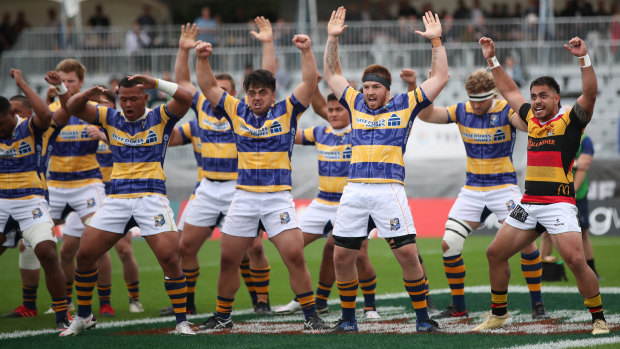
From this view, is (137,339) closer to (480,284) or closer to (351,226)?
(351,226)

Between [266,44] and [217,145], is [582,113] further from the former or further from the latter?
[217,145]

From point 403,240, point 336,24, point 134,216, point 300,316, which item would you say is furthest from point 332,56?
point 300,316

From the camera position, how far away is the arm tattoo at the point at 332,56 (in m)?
7.66

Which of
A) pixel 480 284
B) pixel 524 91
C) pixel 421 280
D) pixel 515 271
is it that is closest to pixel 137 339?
pixel 421 280

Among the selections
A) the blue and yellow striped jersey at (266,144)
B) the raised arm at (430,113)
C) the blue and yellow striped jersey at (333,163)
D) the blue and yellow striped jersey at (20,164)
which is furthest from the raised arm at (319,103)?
the blue and yellow striped jersey at (20,164)

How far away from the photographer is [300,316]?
891cm

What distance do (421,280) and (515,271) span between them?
5655 millimetres

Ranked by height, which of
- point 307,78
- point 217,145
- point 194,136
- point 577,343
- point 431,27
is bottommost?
point 577,343

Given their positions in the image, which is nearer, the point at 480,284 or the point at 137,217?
the point at 137,217

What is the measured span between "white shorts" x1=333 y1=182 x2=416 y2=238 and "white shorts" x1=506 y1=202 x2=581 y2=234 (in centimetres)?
100

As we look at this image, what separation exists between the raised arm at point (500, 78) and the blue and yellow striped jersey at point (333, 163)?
82.2 inches

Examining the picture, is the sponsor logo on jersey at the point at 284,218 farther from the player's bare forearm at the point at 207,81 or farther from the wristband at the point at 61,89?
the wristband at the point at 61,89

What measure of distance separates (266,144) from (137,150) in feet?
4.09

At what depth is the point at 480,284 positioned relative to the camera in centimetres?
1104
